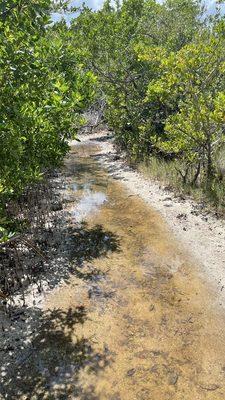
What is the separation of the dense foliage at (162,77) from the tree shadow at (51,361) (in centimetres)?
800

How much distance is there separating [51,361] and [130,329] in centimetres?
172

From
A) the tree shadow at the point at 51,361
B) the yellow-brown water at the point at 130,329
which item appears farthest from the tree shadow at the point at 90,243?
the tree shadow at the point at 51,361

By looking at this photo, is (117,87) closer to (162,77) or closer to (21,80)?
(162,77)

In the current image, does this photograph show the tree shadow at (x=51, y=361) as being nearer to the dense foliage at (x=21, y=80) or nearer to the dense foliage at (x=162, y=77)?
the dense foliage at (x=21, y=80)

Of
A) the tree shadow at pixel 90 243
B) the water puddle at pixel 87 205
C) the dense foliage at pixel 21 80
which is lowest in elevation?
the tree shadow at pixel 90 243

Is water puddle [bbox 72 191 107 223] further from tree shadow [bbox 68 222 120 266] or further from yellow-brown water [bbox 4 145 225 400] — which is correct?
yellow-brown water [bbox 4 145 225 400]

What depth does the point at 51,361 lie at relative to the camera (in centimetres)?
674

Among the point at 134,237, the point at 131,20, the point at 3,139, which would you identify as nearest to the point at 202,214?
the point at 134,237

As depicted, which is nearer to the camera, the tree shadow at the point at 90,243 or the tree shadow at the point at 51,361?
the tree shadow at the point at 51,361

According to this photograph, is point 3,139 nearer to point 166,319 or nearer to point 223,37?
point 166,319

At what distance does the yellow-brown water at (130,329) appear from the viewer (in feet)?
20.4

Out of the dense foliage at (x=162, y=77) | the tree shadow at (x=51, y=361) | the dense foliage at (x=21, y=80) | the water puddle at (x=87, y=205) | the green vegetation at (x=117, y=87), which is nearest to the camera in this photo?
the dense foliage at (x=21, y=80)

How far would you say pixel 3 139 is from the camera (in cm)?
555

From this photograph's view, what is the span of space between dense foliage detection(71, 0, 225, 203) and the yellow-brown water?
4.15 metres
